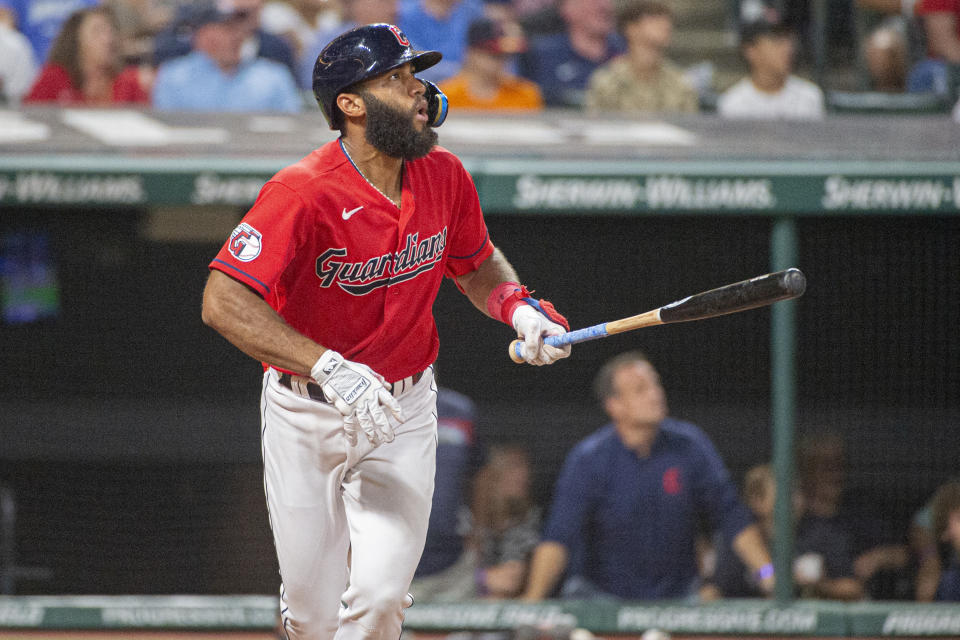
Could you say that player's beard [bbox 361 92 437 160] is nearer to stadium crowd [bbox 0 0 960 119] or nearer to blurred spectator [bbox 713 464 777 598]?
blurred spectator [bbox 713 464 777 598]

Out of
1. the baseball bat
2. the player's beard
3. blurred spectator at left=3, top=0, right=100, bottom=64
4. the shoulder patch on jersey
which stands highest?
blurred spectator at left=3, top=0, right=100, bottom=64

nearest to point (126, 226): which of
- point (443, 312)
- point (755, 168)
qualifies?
point (443, 312)

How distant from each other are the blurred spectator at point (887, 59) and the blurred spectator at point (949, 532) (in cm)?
343

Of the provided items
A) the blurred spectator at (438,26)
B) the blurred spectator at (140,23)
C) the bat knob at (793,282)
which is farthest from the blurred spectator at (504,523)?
the blurred spectator at (140,23)

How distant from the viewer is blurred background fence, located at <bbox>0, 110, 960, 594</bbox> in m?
4.59

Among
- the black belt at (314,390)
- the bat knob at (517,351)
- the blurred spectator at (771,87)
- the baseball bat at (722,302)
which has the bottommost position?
the black belt at (314,390)

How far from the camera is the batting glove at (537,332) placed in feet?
9.55

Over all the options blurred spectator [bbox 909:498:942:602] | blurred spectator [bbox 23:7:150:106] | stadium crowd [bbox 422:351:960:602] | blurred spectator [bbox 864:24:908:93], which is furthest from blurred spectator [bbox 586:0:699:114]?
blurred spectator [bbox 909:498:942:602]

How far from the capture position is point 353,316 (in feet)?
9.62

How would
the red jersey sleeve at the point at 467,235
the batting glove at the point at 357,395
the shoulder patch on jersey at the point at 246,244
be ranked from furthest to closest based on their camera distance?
the red jersey sleeve at the point at 467,235 < the shoulder patch on jersey at the point at 246,244 < the batting glove at the point at 357,395

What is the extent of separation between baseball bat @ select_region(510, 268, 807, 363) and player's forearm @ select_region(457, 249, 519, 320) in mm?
294

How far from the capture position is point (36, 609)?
4590 mm

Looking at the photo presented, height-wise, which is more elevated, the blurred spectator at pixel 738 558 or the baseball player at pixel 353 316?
the baseball player at pixel 353 316

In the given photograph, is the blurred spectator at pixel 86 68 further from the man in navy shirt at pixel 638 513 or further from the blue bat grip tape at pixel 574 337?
the blue bat grip tape at pixel 574 337
